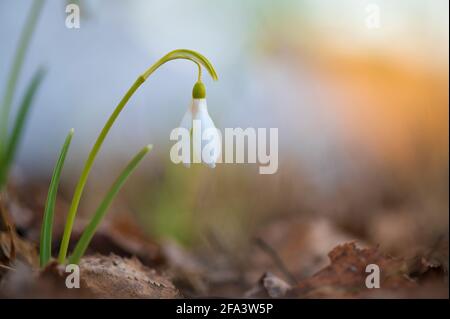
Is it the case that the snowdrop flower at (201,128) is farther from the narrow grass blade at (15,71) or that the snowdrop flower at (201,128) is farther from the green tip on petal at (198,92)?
the narrow grass blade at (15,71)

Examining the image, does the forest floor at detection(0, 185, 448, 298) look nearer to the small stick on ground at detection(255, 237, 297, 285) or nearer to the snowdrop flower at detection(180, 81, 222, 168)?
the small stick on ground at detection(255, 237, 297, 285)

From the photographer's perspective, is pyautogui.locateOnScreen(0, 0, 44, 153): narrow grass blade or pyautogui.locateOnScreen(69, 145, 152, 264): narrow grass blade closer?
pyautogui.locateOnScreen(69, 145, 152, 264): narrow grass blade

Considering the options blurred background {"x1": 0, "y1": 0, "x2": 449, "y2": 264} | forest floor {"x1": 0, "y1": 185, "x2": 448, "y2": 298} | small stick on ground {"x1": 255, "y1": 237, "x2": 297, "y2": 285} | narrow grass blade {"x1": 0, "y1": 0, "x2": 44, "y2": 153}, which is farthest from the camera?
blurred background {"x1": 0, "y1": 0, "x2": 449, "y2": 264}

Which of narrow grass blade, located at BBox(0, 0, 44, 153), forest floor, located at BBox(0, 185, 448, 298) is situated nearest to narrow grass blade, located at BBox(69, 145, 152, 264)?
forest floor, located at BBox(0, 185, 448, 298)

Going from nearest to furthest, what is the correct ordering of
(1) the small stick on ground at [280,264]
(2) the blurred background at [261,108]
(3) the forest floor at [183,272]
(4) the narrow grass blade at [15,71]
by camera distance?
(3) the forest floor at [183,272] < (1) the small stick on ground at [280,264] < (4) the narrow grass blade at [15,71] < (2) the blurred background at [261,108]

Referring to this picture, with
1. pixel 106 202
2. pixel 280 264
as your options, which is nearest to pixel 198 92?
pixel 106 202

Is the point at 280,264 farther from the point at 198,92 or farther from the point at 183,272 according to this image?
the point at 198,92

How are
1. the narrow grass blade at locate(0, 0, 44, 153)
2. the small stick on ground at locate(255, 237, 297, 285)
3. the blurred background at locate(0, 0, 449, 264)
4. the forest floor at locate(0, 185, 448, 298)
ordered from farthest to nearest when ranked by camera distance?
1. the blurred background at locate(0, 0, 449, 264)
2. the narrow grass blade at locate(0, 0, 44, 153)
3. the small stick on ground at locate(255, 237, 297, 285)
4. the forest floor at locate(0, 185, 448, 298)

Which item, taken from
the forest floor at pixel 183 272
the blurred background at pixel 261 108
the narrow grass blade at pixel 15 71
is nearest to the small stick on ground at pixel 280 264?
the forest floor at pixel 183 272

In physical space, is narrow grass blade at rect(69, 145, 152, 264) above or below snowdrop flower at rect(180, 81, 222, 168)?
below
